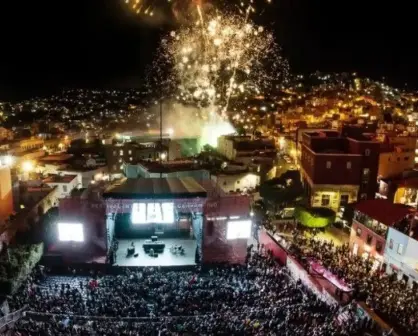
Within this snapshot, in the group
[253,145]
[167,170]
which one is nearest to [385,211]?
[167,170]

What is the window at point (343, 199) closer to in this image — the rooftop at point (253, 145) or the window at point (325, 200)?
the window at point (325, 200)

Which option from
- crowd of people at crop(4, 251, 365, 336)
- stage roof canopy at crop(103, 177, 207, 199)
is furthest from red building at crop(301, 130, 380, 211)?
crowd of people at crop(4, 251, 365, 336)

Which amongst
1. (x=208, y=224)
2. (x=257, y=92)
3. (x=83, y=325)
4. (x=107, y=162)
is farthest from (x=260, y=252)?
(x=257, y=92)

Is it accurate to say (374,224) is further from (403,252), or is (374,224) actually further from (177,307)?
(177,307)

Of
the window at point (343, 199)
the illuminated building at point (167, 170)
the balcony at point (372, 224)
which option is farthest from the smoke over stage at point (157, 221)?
the window at point (343, 199)

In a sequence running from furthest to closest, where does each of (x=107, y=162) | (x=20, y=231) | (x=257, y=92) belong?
(x=257, y=92) < (x=107, y=162) < (x=20, y=231)

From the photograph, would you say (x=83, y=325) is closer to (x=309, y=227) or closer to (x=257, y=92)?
(x=309, y=227)
